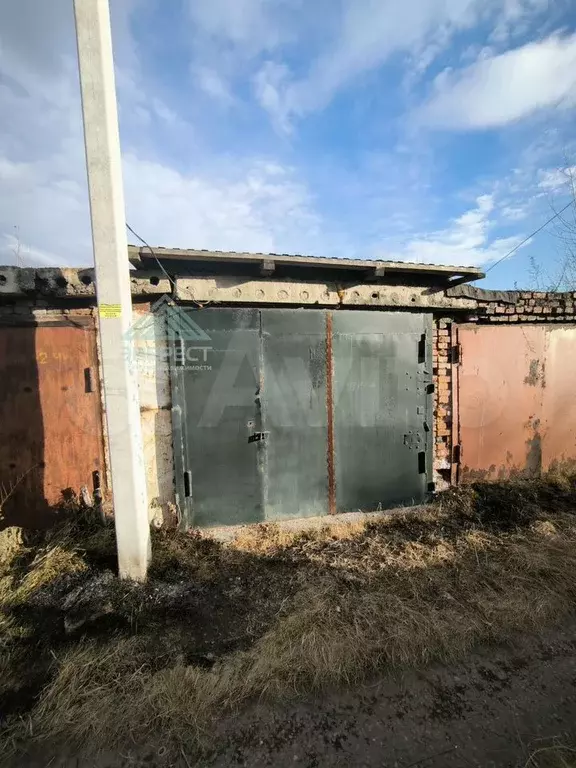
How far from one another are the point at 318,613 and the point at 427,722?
0.83 m

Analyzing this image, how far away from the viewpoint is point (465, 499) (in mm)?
4109

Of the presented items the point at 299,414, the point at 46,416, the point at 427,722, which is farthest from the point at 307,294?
the point at 427,722

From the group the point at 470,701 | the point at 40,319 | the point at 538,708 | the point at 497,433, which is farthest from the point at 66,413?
the point at 497,433

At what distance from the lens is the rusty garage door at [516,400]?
4387 mm

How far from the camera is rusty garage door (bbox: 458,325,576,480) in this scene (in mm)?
4387

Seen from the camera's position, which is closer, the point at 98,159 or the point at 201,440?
the point at 98,159

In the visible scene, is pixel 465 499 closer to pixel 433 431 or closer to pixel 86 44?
pixel 433 431

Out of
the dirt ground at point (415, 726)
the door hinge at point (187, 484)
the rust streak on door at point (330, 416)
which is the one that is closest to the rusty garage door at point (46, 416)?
the door hinge at point (187, 484)

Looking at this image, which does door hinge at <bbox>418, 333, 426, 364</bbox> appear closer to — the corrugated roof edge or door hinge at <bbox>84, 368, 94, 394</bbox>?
the corrugated roof edge

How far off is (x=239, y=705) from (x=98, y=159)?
11.8ft

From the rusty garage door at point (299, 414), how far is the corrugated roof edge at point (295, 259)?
1.77 feet

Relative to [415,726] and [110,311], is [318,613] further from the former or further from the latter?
[110,311]

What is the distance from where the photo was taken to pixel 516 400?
4551 mm

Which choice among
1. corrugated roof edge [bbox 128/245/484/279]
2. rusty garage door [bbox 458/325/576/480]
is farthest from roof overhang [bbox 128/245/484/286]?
rusty garage door [bbox 458/325/576/480]
